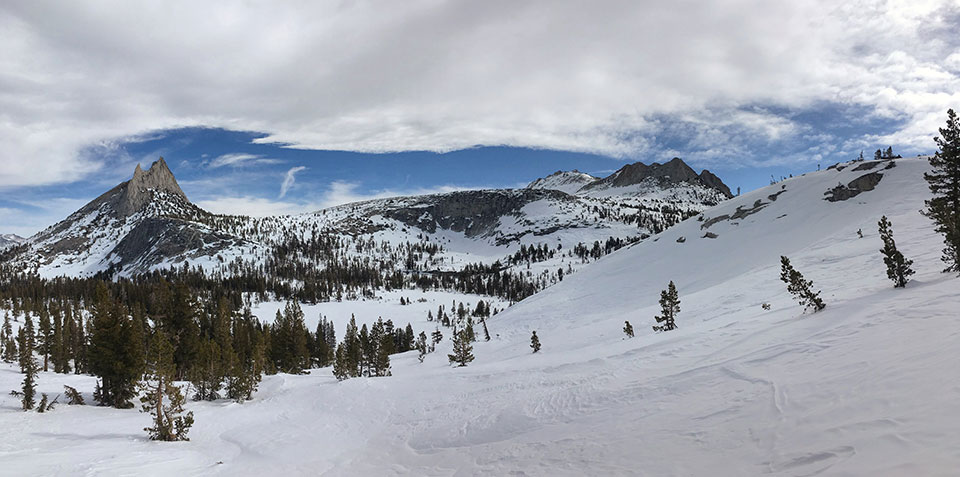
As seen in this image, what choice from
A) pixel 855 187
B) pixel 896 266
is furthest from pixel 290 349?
pixel 855 187

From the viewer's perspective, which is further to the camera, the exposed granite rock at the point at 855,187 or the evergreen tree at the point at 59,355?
the evergreen tree at the point at 59,355

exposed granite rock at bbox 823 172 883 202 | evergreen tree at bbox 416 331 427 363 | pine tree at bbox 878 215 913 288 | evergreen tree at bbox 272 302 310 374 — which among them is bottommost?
evergreen tree at bbox 416 331 427 363

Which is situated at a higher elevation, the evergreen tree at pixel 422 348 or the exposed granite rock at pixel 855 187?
Result: the exposed granite rock at pixel 855 187

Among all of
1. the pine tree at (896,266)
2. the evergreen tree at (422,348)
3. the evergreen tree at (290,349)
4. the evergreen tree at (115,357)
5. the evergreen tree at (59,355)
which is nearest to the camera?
the pine tree at (896,266)

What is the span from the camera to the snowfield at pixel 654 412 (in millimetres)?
7719

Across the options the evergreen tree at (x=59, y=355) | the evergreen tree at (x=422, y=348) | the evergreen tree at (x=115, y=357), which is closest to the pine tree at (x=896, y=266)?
the evergreen tree at (x=115, y=357)

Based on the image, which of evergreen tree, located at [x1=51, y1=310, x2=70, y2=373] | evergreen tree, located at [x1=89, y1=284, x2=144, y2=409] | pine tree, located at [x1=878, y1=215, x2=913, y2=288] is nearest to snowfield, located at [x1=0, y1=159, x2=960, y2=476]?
pine tree, located at [x1=878, y1=215, x2=913, y2=288]

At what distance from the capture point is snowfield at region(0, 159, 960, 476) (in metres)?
7.72

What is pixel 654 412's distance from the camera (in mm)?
12008

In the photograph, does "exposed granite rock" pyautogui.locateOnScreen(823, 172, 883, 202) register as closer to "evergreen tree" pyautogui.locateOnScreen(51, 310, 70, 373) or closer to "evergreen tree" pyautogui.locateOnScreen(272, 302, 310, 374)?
"evergreen tree" pyautogui.locateOnScreen(272, 302, 310, 374)

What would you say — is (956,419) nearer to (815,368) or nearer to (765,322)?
(815,368)

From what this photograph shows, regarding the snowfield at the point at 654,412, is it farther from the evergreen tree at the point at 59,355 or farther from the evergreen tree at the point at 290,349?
the evergreen tree at the point at 59,355

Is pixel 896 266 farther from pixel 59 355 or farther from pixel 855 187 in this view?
pixel 59 355

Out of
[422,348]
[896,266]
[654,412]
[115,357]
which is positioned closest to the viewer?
[654,412]
